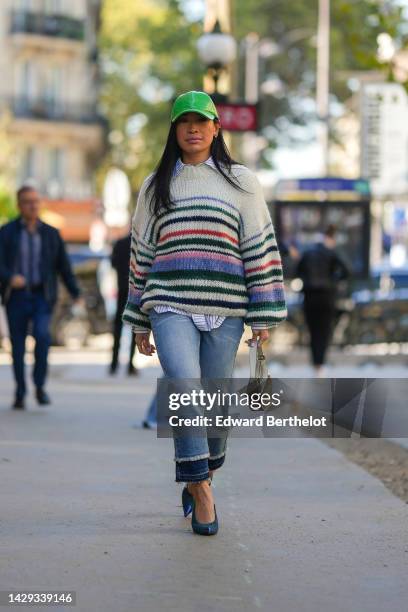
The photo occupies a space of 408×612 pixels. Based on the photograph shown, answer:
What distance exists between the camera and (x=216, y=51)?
67.0 feet

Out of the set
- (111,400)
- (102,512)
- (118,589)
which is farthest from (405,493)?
(111,400)

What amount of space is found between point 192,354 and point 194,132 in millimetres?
912

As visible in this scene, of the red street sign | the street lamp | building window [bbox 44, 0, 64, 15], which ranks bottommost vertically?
the red street sign

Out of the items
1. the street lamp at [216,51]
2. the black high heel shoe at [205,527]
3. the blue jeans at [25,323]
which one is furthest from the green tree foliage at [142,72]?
the black high heel shoe at [205,527]

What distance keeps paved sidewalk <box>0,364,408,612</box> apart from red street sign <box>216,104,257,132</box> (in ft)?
26.1

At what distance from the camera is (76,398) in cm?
1584

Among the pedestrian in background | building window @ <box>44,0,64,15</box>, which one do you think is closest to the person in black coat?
the pedestrian in background

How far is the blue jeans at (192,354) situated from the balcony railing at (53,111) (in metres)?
58.6

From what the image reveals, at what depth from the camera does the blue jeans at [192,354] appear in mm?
7082

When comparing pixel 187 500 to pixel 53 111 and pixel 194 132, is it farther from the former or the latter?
pixel 53 111

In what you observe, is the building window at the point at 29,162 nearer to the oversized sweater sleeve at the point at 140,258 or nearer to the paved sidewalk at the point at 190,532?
the paved sidewalk at the point at 190,532

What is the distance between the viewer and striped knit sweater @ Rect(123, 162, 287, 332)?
7.12 metres

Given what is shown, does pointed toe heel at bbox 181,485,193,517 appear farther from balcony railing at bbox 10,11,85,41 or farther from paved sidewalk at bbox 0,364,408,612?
balcony railing at bbox 10,11,85,41

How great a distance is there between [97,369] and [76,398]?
17.4 ft
